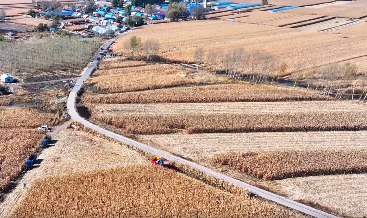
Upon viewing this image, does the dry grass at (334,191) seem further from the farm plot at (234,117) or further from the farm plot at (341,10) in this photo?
the farm plot at (341,10)

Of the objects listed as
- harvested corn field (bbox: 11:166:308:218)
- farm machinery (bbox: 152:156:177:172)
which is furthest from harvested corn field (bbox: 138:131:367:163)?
harvested corn field (bbox: 11:166:308:218)

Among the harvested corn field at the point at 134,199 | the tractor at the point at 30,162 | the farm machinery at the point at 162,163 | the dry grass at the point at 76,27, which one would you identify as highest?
the dry grass at the point at 76,27

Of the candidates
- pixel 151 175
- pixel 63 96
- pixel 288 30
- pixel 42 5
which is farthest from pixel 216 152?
pixel 42 5

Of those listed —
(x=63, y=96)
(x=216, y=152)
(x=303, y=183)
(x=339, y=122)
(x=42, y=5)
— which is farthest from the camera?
(x=42, y=5)

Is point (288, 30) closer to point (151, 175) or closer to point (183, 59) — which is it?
point (183, 59)

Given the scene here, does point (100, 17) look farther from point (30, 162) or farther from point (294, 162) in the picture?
point (294, 162)

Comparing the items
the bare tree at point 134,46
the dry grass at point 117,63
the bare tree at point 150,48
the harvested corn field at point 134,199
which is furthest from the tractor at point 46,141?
the bare tree at point 150,48

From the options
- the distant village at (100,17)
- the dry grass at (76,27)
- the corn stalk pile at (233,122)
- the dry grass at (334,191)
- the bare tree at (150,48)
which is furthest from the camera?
the dry grass at (76,27)
